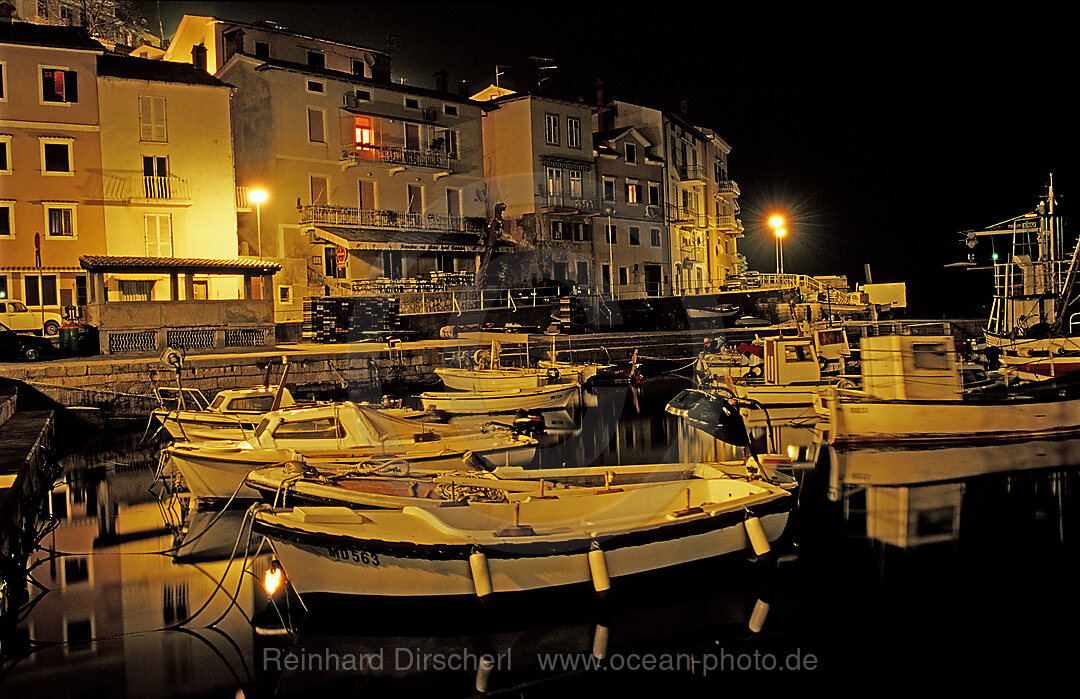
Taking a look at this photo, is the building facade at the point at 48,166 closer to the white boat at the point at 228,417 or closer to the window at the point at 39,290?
the window at the point at 39,290

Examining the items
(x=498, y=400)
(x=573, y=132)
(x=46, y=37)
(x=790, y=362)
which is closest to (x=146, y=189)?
(x=46, y=37)

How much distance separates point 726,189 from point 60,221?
154 ft

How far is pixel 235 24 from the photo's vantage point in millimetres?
42812

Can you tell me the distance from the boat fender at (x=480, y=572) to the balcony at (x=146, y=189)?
106 feet

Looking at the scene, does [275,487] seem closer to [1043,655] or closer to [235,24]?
[1043,655]

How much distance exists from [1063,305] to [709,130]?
108ft

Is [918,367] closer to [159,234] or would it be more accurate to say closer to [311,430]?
[311,430]

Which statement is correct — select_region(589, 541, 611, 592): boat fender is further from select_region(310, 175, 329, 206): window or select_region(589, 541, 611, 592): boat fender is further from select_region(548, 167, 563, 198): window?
select_region(548, 167, 563, 198): window

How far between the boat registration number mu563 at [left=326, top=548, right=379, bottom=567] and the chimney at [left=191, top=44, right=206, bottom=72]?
133 feet

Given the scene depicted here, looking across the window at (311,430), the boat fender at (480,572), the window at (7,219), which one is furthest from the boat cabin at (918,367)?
the window at (7,219)

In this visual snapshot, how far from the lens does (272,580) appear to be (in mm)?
11188

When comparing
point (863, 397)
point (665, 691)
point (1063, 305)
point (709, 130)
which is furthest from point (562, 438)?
point (709, 130)

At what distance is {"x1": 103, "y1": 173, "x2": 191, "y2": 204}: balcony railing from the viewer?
115 feet

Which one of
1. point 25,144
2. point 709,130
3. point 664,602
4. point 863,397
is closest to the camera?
point 664,602
